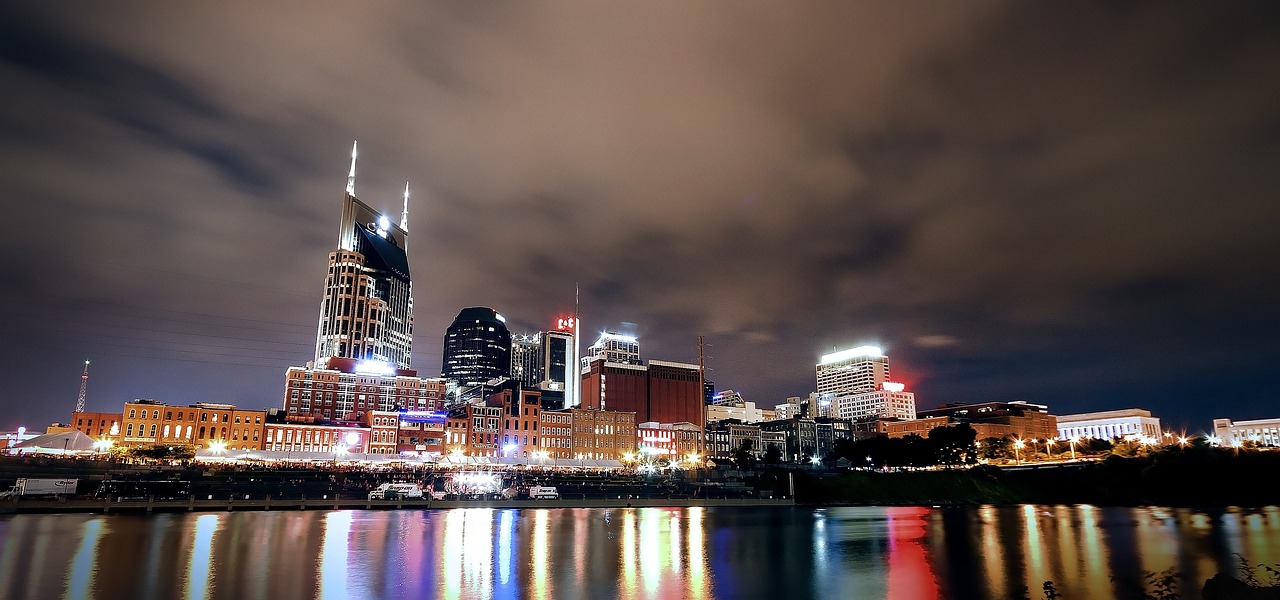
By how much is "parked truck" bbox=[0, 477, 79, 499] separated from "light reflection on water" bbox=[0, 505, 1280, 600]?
42.6 feet

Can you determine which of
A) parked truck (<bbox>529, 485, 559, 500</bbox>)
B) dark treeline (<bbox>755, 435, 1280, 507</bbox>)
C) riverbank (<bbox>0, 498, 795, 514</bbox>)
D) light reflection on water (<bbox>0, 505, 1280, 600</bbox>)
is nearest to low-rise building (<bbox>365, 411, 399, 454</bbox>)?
parked truck (<bbox>529, 485, 559, 500</bbox>)

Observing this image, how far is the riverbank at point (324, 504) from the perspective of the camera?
72406mm

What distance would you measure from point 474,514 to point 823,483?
2827 inches

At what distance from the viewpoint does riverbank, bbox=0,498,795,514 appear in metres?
72.4

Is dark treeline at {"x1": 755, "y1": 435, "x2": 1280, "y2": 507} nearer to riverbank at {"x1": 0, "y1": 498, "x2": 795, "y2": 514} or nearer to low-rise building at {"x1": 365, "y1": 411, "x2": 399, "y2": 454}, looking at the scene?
riverbank at {"x1": 0, "y1": 498, "x2": 795, "y2": 514}

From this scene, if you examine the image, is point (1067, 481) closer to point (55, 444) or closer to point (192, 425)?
point (55, 444)

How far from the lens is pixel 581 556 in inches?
1917

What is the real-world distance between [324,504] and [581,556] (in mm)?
52687

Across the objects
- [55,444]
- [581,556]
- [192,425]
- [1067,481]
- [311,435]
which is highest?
[192,425]

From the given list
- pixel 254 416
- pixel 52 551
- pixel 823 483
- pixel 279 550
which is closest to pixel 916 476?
pixel 823 483

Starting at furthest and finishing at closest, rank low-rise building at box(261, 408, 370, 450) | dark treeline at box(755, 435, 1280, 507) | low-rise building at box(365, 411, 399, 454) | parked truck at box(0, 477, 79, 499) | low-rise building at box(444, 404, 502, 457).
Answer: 1. low-rise building at box(444, 404, 502, 457)
2. low-rise building at box(365, 411, 399, 454)
3. low-rise building at box(261, 408, 370, 450)
4. dark treeline at box(755, 435, 1280, 507)
5. parked truck at box(0, 477, 79, 499)

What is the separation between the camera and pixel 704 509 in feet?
343

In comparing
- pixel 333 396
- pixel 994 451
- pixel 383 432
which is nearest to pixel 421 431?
pixel 383 432

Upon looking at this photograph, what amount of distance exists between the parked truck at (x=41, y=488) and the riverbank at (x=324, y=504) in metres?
3.14
